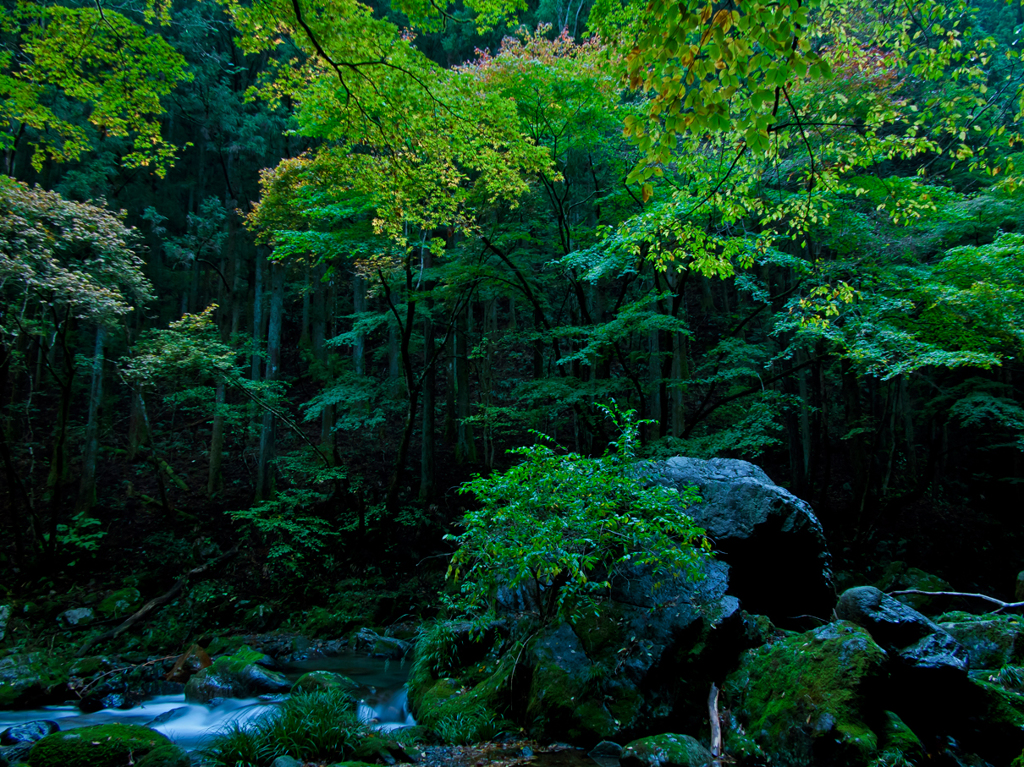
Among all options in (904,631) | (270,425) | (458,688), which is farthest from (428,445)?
(904,631)

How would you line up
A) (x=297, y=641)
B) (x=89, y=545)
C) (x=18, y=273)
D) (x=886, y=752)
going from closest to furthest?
(x=886, y=752) → (x=18, y=273) → (x=297, y=641) → (x=89, y=545)

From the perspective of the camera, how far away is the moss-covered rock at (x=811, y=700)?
3621 millimetres

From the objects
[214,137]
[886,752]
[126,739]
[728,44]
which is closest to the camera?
[728,44]

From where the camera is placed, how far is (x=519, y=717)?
5.00 m

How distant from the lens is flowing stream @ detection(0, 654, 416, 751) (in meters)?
6.02

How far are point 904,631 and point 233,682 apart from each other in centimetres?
791

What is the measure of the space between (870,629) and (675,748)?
220 centimetres

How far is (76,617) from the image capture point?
32.2ft

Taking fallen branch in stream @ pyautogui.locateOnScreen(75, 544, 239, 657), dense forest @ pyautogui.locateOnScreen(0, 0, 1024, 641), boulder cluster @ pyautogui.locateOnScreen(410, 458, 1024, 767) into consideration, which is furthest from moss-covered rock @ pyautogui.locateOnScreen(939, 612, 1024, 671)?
fallen branch in stream @ pyautogui.locateOnScreen(75, 544, 239, 657)

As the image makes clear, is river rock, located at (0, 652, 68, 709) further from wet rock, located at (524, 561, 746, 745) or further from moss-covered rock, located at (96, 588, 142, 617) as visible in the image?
wet rock, located at (524, 561, 746, 745)

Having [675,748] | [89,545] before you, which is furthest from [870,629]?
[89,545]

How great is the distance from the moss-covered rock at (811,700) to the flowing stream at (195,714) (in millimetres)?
3736

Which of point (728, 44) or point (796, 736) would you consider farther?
point (796, 736)

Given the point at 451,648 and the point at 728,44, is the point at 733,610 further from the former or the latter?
the point at 728,44
